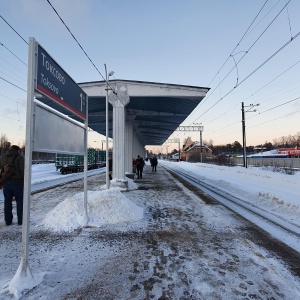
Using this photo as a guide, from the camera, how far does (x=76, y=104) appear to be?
6109 mm

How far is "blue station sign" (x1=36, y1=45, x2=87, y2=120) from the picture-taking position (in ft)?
13.6

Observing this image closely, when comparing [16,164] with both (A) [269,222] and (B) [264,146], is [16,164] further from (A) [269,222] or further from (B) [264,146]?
(B) [264,146]

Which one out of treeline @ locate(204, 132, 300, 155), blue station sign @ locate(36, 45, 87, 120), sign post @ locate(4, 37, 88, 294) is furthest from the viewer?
treeline @ locate(204, 132, 300, 155)

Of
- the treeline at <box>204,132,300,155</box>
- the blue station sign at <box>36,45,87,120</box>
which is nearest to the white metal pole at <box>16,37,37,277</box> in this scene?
the blue station sign at <box>36,45,87,120</box>

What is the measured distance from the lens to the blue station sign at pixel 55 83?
4.14m

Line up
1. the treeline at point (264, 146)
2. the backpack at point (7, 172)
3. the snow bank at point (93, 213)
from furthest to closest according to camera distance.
A: the treeline at point (264, 146) → the snow bank at point (93, 213) → the backpack at point (7, 172)

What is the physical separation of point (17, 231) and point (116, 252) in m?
2.79

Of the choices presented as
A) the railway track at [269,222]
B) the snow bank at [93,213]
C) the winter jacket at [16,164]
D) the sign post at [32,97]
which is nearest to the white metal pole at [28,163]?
the sign post at [32,97]

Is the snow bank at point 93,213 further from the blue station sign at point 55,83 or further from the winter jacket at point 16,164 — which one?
the blue station sign at point 55,83

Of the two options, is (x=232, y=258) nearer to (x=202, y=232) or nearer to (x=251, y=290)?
(x=251, y=290)

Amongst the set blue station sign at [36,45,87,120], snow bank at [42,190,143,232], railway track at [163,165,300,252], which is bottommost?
railway track at [163,165,300,252]

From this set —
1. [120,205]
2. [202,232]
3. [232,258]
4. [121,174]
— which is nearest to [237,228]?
[202,232]

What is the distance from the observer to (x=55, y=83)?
4.66 m

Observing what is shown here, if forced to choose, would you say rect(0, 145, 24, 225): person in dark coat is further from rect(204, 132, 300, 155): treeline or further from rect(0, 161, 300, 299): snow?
rect(204, 132, 300, 155): treeline
